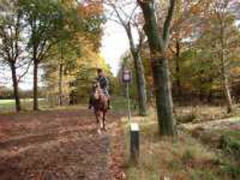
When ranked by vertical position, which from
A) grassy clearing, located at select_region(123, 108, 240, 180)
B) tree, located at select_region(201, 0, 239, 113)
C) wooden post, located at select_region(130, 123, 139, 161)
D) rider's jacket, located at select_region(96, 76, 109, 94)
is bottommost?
grassy clearing, located at select_region(123, 108, 240, 180)

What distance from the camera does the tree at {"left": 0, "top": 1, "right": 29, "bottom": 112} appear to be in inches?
1204

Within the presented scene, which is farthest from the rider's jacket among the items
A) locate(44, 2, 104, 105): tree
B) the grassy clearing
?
locate(44, 2, 104, 105): tree

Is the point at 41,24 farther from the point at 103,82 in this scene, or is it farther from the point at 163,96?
the point at 163,96

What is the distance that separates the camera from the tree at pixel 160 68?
12.2 metres

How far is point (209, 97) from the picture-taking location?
37.5 m

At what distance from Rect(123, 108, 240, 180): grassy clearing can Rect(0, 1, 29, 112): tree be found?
2268cm

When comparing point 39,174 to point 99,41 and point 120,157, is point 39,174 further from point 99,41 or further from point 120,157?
point 99,41

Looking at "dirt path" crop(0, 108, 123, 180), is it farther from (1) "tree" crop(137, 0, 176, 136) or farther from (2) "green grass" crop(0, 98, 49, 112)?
(2) "green grass" crop(0, 98, 49, 112)

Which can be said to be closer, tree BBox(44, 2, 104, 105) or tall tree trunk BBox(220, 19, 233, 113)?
tall tree trunk BBox(220, 19, 233, 113)

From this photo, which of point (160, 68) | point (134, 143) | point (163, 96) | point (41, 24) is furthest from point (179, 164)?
point (41, 24)

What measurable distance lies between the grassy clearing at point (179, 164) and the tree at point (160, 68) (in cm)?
128

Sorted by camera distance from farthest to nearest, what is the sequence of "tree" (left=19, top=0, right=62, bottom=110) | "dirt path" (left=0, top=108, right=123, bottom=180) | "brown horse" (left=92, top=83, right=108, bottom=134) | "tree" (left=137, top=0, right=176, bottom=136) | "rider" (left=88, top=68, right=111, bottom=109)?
"tree" (left=19, top=0, right=62, bottom=110), "rider" (left=88, top=68, right=111, bottom=109), "brown horse" (left=92, top=83, right=108, bottom=134), "tree" (left=137, top=0, right=176, bottom=136), "dirt path" (left=0, top=108, right=123, bottom=180)

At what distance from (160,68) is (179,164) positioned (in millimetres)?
4194

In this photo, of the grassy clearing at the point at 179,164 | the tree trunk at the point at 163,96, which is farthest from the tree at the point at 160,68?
the grassy clearing at the point at 179,164
